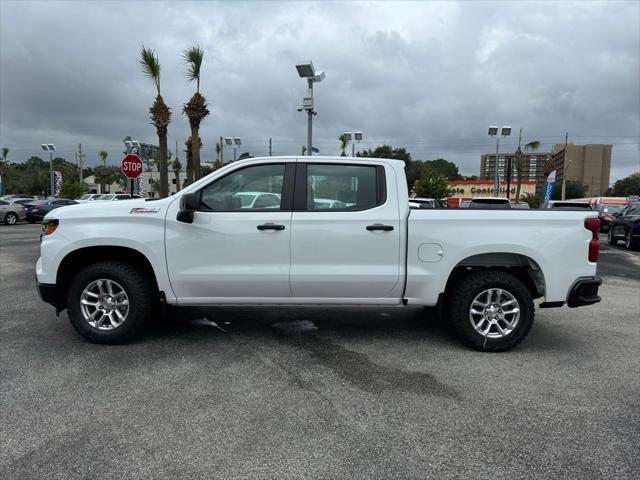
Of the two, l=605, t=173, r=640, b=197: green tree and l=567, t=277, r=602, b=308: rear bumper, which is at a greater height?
l=605, t=173, r=640, b=197: green tree

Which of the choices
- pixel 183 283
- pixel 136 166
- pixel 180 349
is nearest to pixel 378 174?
pixel 183 283

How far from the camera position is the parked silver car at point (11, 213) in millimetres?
25734

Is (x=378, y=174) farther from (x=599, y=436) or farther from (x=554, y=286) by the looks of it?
(x=599, y=436)

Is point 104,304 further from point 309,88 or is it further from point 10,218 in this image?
point 10,218

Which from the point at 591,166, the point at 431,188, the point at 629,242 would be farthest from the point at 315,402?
the point at 591,166

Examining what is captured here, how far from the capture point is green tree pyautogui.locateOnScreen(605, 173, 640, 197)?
95.3 metres

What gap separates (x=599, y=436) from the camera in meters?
3.21

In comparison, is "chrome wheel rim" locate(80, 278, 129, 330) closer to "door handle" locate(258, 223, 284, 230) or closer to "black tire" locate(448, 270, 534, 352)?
"door handle" locate(258, 223, 284, 230)

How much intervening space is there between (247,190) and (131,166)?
8.51m

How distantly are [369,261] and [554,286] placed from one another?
1832mm

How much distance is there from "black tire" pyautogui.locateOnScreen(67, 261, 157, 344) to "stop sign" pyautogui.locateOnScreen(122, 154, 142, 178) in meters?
7.95

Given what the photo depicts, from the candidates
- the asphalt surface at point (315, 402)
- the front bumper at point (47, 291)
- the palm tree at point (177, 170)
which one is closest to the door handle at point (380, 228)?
the asphalt surface at point (315, 402)

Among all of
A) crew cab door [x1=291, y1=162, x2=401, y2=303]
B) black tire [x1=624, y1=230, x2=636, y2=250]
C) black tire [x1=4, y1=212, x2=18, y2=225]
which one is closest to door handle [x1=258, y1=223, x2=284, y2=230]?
crew cab door [x1=291, y1=162, x2=401, y2=303]

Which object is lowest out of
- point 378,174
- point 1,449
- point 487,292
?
point 1,449
